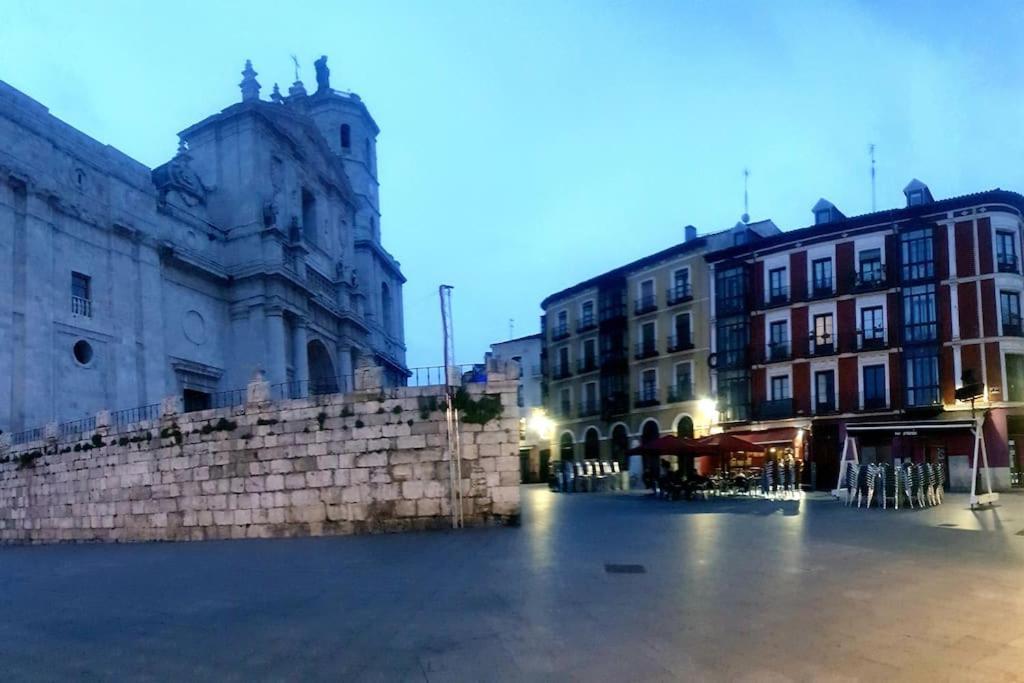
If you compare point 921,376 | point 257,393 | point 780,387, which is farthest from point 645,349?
point 257,393

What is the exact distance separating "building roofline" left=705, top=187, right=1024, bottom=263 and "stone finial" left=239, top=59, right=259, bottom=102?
2445 centimetres

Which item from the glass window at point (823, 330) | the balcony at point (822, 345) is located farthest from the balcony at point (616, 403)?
the glass window at point (823, 330)

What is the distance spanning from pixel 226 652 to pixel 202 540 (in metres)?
11.9

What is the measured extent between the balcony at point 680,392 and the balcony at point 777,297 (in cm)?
643

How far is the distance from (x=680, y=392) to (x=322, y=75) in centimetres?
3378

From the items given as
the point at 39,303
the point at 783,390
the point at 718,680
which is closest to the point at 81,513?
the point at 39,303

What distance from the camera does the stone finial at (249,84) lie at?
36250 millimetres

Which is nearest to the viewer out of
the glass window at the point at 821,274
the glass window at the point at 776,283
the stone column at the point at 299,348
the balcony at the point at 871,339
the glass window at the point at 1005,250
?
the glass window at the point at 1005,250

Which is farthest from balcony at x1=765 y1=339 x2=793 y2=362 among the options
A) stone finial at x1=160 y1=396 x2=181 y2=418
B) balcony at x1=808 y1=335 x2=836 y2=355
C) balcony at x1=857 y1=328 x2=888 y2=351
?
stone finial at x1=160 y1=396 x2=181 y2=418

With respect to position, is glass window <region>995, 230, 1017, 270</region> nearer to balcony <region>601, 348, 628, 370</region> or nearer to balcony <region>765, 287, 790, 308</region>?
balcony <region>765, 287, 790, 308</region>

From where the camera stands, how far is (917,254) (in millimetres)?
→ 34719

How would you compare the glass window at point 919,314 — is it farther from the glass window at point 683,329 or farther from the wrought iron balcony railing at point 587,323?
the wrought iron balcony railing at point 587,323

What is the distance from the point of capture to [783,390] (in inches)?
1495

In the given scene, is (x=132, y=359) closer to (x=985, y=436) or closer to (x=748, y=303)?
(x=748, y=303)
